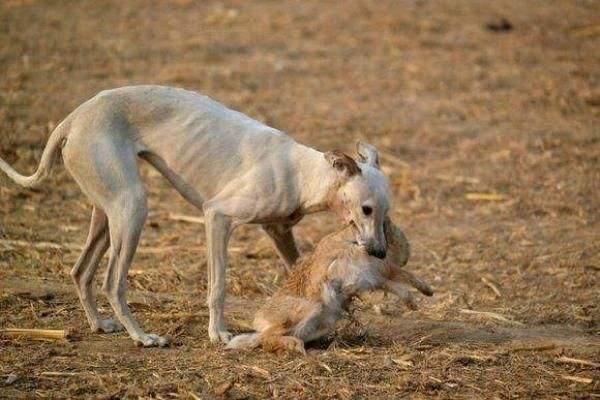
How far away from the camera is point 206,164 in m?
6.74

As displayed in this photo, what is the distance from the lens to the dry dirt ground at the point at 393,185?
5.99m

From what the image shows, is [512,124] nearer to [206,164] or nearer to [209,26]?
[209,26]

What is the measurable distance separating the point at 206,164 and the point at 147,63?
7630 mm

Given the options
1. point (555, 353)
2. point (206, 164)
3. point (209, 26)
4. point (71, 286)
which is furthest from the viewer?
point (209, 26)

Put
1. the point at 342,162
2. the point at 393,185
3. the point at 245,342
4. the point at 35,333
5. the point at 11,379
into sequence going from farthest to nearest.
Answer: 1. the point at 393,185
2. the point at 35,333
3. the point at 342,162
4. the point at 245,342
5. the point at 11,379

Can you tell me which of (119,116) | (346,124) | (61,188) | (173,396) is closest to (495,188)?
(346,124)

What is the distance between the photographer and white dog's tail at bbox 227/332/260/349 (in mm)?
6223

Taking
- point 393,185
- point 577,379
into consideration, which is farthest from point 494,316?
point 393,185

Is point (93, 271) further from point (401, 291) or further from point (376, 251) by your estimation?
point (401, 291)

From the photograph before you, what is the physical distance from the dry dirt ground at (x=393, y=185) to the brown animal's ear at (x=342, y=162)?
0.90 meters

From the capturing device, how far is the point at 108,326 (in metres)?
6.73

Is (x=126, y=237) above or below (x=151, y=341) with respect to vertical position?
above

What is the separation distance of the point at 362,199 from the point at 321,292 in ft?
1.96

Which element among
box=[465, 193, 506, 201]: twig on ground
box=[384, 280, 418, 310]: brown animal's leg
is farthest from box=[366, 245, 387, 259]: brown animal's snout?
box=[465, 193, 506, 201]: twig on ground
